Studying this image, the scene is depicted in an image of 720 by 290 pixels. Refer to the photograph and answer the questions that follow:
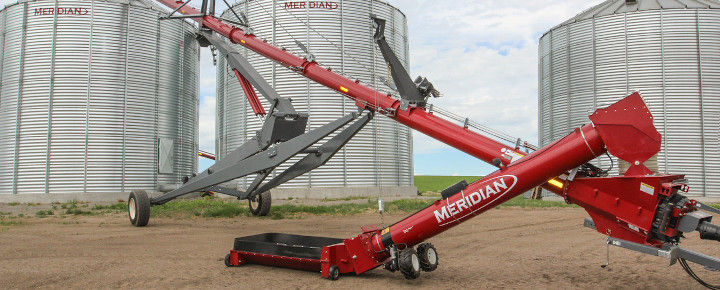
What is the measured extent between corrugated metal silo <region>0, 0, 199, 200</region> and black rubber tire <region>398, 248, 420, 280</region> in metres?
23.9

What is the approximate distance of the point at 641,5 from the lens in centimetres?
3012

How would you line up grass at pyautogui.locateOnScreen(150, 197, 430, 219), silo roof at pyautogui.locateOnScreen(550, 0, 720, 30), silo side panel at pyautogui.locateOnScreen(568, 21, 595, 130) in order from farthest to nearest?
silo side panel at pyautogui.locateOnScreen(568, 21, 595, 130)
silo roof at pyautogui.locateOnScreen(550, 0, 720, 30)
grass at pyautogui.locateOnScreen(150, 197, 430, 219)

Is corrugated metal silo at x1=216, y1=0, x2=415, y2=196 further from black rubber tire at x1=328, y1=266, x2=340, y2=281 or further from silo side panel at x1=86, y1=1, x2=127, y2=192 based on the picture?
black rubber tire at x1=328, y1=266, x2=340, y2=281

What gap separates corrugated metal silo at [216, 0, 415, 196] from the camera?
28891mm

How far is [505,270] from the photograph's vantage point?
8891mm

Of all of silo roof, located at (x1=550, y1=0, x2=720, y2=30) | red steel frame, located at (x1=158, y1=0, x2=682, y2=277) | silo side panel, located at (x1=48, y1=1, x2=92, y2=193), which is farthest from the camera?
silo roof, located at (x1=550, y1=0, x2=720, y2=30)

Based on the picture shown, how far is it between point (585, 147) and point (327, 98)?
23.2 m

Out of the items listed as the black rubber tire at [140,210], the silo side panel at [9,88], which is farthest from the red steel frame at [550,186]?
the silo side panel at [9,88]

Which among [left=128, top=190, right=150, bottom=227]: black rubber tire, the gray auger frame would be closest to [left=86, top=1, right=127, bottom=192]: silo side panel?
[left=128, top=190, right=150, bottom=227]: black rubber tire

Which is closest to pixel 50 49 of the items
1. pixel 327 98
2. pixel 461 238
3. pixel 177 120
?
pixel 177 120

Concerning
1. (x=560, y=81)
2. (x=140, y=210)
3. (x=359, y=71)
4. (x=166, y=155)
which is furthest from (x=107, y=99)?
(x=560, y=81)

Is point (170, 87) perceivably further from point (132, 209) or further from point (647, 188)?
point (647, 188)

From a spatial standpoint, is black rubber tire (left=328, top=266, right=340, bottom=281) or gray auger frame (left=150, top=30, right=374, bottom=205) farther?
gray auger frame (left=150, top=30, right=374, bottom=205)

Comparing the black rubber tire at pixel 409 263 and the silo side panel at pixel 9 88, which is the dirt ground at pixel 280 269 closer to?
the black rubber tire at pixel 409 263
